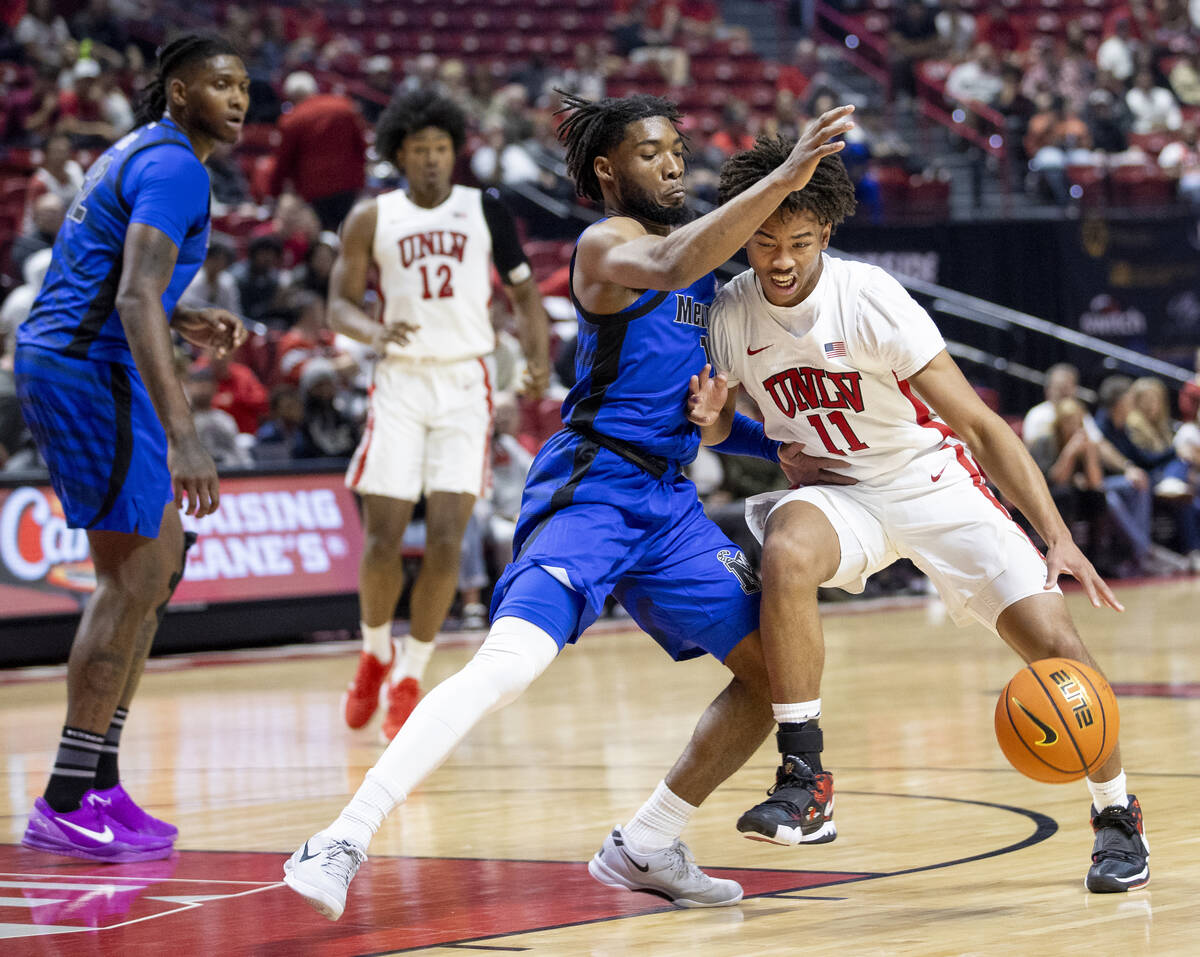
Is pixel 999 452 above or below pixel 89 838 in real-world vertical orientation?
above

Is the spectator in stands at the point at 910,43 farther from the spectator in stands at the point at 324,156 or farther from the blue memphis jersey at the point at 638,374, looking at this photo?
the blue memphis jersey at the point at 638,374

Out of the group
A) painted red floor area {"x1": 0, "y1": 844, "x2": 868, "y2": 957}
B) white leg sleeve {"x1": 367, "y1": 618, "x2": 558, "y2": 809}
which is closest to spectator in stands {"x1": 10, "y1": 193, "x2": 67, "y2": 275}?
painted red floor area {"x1": 0, "y1": 844, "x2": 868, "y2": 957}

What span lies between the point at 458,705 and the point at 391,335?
357 centimetres

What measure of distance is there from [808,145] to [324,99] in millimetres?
10626

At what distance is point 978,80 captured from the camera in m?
20.0

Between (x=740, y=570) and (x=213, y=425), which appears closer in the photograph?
(x=740, y=570)

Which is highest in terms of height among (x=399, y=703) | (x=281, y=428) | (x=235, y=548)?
(x=281, y=428)

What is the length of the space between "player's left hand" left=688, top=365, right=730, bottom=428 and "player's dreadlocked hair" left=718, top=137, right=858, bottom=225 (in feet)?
1.34

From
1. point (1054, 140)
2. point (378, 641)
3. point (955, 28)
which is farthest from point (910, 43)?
point (378, 641)

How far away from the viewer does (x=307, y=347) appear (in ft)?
40.7

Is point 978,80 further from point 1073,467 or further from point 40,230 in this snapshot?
point 40,230

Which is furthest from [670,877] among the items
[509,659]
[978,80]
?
[978,80]

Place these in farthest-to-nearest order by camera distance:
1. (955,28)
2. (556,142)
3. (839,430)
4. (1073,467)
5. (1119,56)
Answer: (955,28) → (1119,56) → (556,142) → (1073,467) → (839,430)

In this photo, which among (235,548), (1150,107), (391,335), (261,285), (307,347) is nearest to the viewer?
(391,335)
